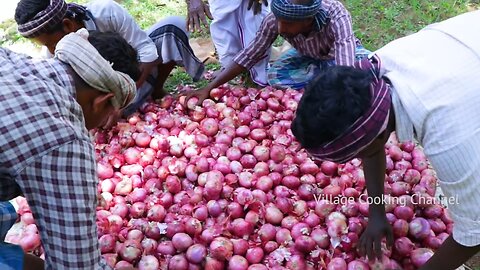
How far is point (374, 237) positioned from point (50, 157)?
3.20ft

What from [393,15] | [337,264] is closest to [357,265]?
[337,264]

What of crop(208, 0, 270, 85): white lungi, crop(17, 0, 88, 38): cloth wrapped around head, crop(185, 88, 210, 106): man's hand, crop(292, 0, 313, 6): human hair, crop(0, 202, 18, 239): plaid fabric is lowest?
crop(185, 88, 210, 106): man's hand

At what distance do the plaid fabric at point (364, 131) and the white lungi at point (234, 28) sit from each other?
1536 mm

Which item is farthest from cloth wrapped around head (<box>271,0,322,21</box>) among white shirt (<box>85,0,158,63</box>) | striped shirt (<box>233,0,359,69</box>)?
white shirt (<box>85,0,158,63</box>)

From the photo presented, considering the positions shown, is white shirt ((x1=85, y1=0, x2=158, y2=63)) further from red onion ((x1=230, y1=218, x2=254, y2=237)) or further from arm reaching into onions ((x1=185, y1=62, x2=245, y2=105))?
red onion ((x1=230, y1=218, x2=254, y2=237))

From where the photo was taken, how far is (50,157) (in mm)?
961

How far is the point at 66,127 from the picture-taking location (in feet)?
→ 3.23

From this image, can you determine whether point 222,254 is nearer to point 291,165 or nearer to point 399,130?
point 291,165

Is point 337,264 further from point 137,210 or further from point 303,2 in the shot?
point 303,2

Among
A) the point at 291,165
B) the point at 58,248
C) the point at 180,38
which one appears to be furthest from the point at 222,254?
the point at 180,38

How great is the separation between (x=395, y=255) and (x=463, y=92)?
68 cm

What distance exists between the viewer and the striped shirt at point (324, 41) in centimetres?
212

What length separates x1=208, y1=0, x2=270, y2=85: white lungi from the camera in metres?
2.60

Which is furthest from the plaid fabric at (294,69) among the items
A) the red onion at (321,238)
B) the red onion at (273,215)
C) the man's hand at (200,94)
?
the red onion at (321,238)
